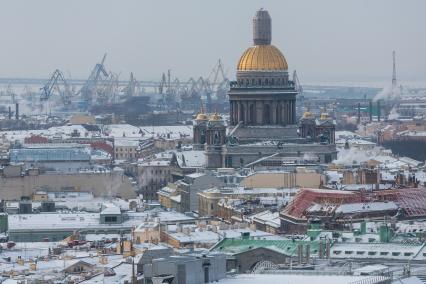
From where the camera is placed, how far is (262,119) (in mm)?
89562

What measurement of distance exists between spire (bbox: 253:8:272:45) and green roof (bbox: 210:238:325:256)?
125 feet

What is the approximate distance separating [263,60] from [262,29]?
190 cm

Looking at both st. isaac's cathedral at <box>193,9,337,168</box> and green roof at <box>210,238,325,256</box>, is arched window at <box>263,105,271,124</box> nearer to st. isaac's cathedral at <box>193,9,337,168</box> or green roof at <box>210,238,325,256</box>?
st. isaac's cathedral at <box>193,9,337,168</box>

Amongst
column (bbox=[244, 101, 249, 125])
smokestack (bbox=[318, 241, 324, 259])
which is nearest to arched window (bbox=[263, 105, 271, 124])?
column (bbox=[244, 101, 249, 125])

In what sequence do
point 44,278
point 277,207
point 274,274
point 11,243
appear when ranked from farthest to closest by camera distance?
point 277,207
point 11,243
point 44,278
point 274,274

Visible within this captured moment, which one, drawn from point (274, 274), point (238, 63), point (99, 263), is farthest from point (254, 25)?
point (274, 274)

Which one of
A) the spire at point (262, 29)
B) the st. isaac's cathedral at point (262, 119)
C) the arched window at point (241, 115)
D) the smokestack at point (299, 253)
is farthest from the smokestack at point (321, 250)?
the spire at point (262, 29)

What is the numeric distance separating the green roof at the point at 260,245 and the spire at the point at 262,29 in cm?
3822

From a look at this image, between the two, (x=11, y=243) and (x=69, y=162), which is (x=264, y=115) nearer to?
(x=69, y=162)

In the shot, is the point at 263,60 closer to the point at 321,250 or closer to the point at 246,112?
the point at 246,112

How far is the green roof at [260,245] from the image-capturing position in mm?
49594

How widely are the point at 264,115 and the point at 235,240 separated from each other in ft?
123

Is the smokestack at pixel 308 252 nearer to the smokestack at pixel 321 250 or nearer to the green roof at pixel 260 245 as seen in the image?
the green roof at pixel 260 245

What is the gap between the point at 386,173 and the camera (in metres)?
80.1
